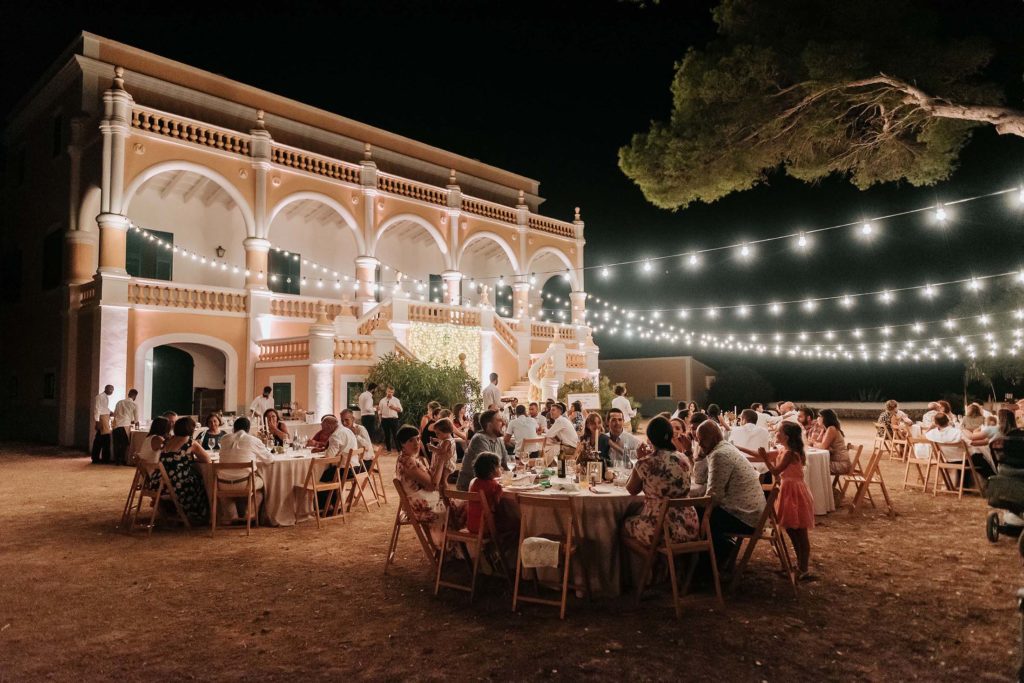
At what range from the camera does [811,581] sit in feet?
16.0

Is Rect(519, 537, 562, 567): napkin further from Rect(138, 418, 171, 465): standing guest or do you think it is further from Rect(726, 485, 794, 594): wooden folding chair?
Rect(138, 418, 171, 465): standing guest

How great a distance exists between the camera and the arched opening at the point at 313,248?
1777 cm

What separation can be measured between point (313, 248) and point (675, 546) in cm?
1668

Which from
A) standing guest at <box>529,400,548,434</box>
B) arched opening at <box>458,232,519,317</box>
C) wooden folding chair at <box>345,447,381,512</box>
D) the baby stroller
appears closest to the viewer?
the baby stroller

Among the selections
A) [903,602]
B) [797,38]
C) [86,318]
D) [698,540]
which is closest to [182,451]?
[698,540]

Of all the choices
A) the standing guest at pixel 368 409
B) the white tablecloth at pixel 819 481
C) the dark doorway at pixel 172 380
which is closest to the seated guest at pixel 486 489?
the white tablecloth at pixel 819 481

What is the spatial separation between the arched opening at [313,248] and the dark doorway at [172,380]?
2909mm

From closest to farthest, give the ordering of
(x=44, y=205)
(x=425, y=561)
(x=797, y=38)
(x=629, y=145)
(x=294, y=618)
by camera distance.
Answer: (x=294, y=618) < (x=425, y=561) < (x=797, y=38) < (x=629, y=145) < (x=44, y=205)

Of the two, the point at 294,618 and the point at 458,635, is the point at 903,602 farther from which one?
the point at 294,618

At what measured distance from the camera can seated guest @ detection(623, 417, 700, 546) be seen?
441cm

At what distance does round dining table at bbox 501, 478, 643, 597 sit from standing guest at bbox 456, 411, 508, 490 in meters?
1.02

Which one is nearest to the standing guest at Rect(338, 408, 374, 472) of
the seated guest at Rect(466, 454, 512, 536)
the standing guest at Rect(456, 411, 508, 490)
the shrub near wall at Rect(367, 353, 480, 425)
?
the standing guest at Rect(456, 411, 508, 490)

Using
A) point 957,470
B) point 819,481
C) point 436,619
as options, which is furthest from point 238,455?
point 957,470

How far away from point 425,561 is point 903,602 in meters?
3.57
